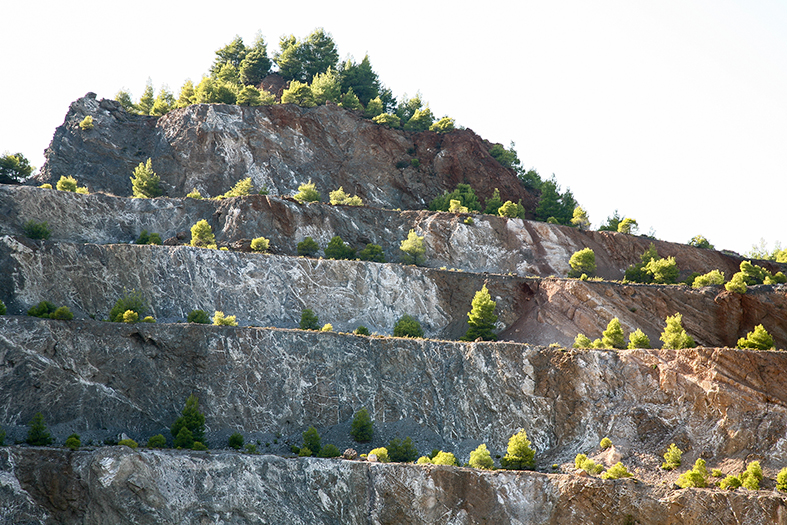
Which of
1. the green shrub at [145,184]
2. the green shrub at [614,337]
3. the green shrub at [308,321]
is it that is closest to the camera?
the green shrub at [614,337]

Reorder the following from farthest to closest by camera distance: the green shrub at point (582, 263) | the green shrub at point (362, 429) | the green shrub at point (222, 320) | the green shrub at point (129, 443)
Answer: the green shrub at point (582, 263) → the green shrub at point (222, 320) → the green shrub at point (362, 429) → the green shrub at point (129, 443)

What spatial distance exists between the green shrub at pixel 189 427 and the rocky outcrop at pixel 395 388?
1.23 metres

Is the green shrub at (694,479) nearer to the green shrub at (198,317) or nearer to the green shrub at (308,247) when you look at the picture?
the green shrub at (198,317)

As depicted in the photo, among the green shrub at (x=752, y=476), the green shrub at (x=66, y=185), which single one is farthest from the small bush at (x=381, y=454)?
the green shrub at (x=66, y=185)

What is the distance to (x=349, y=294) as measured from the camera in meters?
60.0

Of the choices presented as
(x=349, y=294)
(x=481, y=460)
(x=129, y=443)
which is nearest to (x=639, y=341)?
(x=481, y=460)

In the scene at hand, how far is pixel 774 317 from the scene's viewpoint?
58.2 metres

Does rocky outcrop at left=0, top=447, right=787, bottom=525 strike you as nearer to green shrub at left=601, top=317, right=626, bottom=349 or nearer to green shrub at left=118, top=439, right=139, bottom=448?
green shrub at left=118, top=439, right=139, bottom=448

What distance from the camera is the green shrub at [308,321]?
5603 centimetres

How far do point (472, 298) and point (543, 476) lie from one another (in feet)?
65.1

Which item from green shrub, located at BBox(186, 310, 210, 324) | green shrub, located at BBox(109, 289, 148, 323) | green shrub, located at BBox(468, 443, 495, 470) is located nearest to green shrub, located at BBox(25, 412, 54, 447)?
green shrub, located at BBox(109, 289, 148, 323)

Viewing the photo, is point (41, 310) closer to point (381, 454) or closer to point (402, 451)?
point (381, 454)

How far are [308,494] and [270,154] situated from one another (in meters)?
42.2

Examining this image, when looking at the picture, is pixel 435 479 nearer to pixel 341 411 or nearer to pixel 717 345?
pixel 341 411
